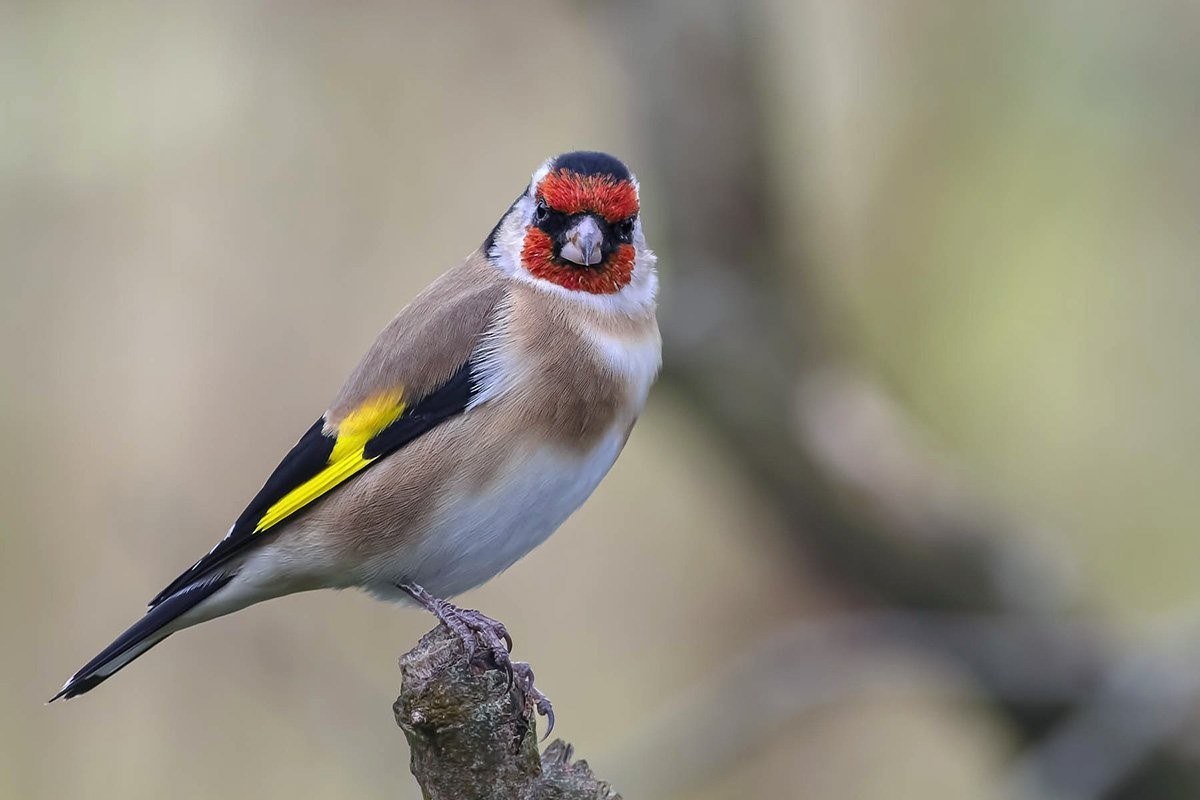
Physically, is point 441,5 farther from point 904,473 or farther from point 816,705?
point 816,705

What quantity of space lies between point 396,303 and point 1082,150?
4148 millimetres

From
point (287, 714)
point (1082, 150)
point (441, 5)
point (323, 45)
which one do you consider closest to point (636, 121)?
point (441, 5)

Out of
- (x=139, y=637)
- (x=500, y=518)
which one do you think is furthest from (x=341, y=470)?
(x=139, y=637)

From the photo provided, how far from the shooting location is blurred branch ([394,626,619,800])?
3.15 meters

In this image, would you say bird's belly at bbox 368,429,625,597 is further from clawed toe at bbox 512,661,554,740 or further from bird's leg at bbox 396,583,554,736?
clawed toe at bbox 512,661,554,740

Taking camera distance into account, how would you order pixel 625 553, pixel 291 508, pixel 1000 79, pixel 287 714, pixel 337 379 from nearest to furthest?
1. pixel 291 508
2. pixel 287 714
3. pixel 337 379
4. pixel 625 553
5. pixel 1000 79

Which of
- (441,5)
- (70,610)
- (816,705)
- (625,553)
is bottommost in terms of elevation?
(70,610)

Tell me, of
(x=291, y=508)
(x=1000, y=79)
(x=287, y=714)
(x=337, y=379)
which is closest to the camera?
(x=291, y=508)

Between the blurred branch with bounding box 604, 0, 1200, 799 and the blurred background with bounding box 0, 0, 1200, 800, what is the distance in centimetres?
2

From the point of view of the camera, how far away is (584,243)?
4637 millimetres

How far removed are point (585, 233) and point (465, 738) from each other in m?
1.98

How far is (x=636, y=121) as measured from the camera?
7805mm

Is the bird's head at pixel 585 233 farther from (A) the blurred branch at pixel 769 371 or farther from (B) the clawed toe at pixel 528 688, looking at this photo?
(A) the blurred branch at pixel 769 371

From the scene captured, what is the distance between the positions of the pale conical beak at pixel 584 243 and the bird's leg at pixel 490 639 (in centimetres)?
118
